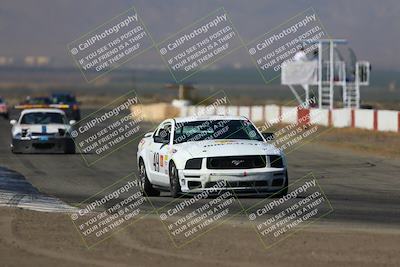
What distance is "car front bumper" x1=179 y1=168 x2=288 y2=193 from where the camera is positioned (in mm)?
16188

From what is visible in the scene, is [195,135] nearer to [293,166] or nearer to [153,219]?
[153,219]

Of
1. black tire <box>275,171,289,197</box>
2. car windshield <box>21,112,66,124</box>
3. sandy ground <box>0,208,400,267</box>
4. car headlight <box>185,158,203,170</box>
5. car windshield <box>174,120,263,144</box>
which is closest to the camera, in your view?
sandy ground <box>0,208,400,267</box>

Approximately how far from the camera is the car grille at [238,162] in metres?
16.4

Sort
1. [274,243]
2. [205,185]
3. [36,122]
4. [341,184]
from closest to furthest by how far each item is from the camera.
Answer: [274,243] < [205,185] < [341,184] < [36,122]

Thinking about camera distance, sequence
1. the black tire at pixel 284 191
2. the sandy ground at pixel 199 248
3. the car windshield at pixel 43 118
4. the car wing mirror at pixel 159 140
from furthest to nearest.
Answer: the car windshield at pixel 43 118
the car wing mirror at pixel 159 140
the black tire at pixel 284 191
the sandy ground at pixel 199 248

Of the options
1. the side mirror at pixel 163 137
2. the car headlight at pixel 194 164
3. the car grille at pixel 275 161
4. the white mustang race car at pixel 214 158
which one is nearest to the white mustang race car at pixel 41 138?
the white mustang race car at pixel 214 158

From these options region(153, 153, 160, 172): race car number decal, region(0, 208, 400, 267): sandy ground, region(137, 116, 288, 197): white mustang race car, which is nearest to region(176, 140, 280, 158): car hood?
region(137, 116, 288, 197): white mustang race car

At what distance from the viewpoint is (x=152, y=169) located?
1802cm

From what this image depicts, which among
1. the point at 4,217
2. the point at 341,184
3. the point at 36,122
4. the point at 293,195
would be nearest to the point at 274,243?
the point at 4,217

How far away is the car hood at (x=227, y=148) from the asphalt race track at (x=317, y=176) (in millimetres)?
726

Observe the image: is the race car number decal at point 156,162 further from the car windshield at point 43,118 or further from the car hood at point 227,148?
the car windshield at point 43,118

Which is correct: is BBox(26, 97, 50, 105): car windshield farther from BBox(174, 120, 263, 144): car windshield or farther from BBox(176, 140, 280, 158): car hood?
BBox(176, 140, 280, 158): car hood

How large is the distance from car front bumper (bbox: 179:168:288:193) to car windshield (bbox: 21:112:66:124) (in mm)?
15378

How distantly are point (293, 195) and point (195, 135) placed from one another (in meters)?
1.80
